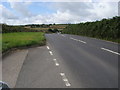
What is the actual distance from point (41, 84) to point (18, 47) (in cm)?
1232

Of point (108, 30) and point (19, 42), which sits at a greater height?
point (108, 30)

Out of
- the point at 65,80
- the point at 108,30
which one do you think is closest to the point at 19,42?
the point at 108,30

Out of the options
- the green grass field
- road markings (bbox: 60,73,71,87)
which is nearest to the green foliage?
the green grass field

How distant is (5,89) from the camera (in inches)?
168

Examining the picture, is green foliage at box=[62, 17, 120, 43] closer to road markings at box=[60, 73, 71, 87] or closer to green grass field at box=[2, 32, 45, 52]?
green grass field at box=[2, 32, 45, 52]

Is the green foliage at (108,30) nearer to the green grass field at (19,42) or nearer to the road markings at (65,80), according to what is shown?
the green grass field at (19,42)

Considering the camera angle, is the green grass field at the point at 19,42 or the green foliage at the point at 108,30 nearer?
the green grass field at the point at 19,42

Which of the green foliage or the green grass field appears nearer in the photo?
the green grass field

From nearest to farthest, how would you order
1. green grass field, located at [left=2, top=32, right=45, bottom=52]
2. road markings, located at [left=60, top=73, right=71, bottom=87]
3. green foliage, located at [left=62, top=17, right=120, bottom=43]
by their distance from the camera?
road markings, located at [left=60, top=73, right=71, bottom=87] < green grass field, located at [left=2, top=32, right=45, bottom=52] < green foliage, located at [left=62, top=17, right=120, bottom=43]

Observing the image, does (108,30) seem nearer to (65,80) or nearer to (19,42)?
(19,42)

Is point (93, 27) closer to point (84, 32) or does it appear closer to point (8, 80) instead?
point (84, 32)

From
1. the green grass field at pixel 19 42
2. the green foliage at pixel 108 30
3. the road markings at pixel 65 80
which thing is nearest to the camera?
the road markings at pixel 65 80

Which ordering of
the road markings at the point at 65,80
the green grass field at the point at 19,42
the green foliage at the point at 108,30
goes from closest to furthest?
1. the road markings at the point at 65,80
2. the green grass field at the point at 19,42
3. the green foliage at the point at 108,30

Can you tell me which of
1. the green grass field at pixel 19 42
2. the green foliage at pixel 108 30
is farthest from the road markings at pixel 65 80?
the green foliage at pixel 108 30
